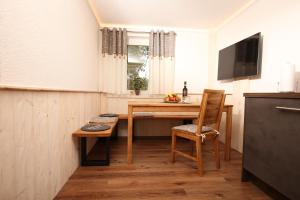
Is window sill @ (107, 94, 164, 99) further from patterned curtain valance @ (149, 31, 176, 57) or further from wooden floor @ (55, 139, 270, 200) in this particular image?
wooden floor @ (55, 139, 270, 200)

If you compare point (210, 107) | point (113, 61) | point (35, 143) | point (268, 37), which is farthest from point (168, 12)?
point (35, 143)

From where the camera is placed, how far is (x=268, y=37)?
2.23 m

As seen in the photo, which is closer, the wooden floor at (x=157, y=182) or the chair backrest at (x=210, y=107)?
the wooden floor at (x=157, y=182)

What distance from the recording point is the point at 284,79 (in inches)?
62.4

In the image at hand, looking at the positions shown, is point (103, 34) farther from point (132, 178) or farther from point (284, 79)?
point (284, 79)

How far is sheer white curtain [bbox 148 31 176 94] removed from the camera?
3527 mm

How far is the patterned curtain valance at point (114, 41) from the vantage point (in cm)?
342

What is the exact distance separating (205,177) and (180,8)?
2444 millimetres

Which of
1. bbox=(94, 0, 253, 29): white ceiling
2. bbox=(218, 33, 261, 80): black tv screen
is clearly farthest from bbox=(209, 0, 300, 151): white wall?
bbox=(94, 0, 253, 29): white ceiling

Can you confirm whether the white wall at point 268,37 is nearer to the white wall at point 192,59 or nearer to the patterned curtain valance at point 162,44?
the white wall at point 192,59

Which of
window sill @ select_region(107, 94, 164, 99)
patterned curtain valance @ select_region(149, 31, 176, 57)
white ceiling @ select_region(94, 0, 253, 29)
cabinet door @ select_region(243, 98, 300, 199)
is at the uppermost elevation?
white ceiling @ select_region(94, 0, 253, 29)

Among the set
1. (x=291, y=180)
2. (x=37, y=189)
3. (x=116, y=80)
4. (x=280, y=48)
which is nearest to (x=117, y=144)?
(x=116, y=80)

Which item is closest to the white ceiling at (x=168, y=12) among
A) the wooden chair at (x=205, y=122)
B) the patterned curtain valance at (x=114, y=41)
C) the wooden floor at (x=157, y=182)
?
the patterned curtain valance at (x=114, y=41)

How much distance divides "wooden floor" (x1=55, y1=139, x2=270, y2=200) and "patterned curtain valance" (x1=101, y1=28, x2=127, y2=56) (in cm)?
206
